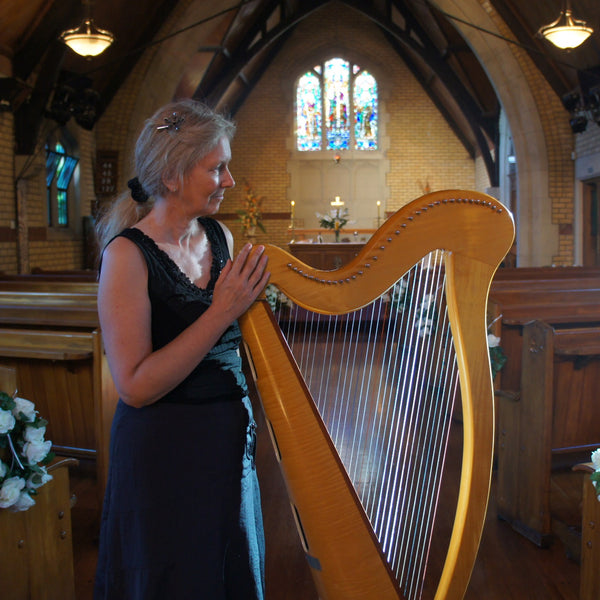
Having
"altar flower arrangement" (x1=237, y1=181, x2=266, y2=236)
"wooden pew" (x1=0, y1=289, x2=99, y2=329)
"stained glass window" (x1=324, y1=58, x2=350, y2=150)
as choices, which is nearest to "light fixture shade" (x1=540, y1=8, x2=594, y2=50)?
"wooden pew" (x1=0, y1=289, x2=99, y2=329)

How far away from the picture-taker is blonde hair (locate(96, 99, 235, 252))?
3.84 ft

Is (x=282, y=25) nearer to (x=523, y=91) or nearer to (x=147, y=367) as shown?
(x=523, y=91)

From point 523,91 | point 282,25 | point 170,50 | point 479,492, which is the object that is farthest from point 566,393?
point 282,25

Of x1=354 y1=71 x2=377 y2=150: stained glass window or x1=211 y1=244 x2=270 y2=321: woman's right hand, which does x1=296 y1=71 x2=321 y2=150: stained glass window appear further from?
x1=211 y1=244 x2=270 y2=321: woman's right hand

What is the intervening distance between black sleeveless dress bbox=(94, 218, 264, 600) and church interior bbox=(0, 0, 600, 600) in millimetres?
339

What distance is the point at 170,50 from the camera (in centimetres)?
861

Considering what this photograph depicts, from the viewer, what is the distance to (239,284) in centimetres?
112

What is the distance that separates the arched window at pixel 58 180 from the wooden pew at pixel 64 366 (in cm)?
512

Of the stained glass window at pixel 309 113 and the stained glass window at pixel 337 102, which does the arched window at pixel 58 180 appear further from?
→ the stained glass window at pixel 337 102

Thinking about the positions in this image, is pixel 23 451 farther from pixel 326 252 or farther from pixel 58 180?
pixel 326 252

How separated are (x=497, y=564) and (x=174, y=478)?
155cm

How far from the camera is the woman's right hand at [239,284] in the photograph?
1.12 m

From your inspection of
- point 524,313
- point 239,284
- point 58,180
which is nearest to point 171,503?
point 239,284

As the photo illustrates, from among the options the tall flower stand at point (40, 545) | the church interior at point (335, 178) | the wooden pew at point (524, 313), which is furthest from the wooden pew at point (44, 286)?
the tall flower stand at point (40, 545)
